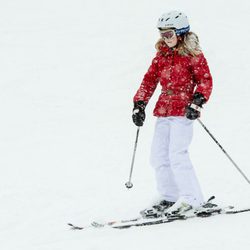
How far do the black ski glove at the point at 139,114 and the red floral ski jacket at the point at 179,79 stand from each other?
19cm

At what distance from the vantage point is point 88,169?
938 cm

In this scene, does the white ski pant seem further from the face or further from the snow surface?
the face

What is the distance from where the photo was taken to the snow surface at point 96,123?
5.89 meters

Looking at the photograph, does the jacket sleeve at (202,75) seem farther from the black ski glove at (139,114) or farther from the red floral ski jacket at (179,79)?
the black ski glove at (139,114)

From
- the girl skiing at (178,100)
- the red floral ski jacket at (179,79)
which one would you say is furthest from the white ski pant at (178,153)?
the red floral ski jacket at (179,79)

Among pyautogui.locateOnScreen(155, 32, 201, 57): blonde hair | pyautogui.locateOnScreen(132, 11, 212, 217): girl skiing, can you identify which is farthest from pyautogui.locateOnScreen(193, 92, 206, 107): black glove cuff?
pyautogui.locateOnScreen(155, 32, 201, 57): blonde hair

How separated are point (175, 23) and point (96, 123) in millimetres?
6588

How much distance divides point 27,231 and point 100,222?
2.92 ft

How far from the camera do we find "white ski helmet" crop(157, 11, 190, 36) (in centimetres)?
608

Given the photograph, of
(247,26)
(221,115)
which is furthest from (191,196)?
(247,26)

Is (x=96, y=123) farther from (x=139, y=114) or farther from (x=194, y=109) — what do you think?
(x=194, y=109)

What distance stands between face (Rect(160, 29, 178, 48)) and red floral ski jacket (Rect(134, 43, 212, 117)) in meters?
0.09

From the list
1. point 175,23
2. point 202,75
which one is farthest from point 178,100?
point 175,23

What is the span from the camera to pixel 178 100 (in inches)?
244
